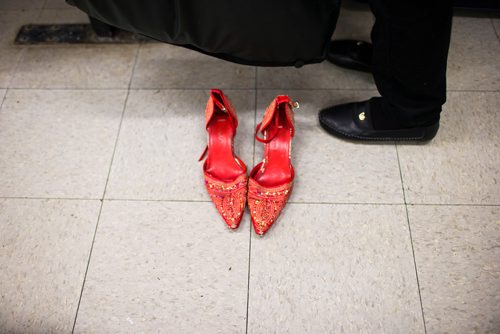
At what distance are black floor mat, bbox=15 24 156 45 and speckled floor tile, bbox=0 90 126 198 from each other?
24 cm

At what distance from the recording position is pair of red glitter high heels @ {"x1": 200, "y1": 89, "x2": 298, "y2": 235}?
1085 millimetres

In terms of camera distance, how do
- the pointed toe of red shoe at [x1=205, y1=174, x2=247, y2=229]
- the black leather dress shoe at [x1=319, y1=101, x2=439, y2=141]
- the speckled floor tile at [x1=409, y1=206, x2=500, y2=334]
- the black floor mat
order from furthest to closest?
the black floor mat < the black leather dress shoe at [x1=319, y1=101, x2=439, y2=141] < the pointed toe of red shoe at [x1=205, y1=174, x2=247, y2=229] < the speckled floor tile at [x1=409, y1=206, x2=500, y2=334]

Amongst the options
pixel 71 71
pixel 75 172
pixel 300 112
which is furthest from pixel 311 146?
pixel 71 71

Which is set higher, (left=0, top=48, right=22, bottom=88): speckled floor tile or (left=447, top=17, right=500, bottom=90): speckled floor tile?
(left=447, top=17, right=500, bottom=90): speckled floor tile

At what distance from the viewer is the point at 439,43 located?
0.91m

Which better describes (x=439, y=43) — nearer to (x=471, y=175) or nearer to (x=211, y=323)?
(x=471, y=175)

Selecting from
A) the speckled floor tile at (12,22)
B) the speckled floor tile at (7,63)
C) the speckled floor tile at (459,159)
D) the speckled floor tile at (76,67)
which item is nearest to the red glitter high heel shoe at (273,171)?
the speckled floor tile at (459,159)

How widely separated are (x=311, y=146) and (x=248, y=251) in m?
0.39

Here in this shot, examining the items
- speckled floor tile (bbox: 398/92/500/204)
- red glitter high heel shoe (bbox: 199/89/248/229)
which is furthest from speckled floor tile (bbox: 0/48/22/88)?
speckled floor tile (bbox: 398/92/500/204)

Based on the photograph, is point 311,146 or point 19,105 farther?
point 19,105

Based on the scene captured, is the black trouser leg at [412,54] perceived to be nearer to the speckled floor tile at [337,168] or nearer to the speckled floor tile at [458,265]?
the speckled floor tile at [337,168]

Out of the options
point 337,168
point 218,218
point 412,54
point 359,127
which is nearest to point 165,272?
point 218,218

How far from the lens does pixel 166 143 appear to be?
1272 millimetres

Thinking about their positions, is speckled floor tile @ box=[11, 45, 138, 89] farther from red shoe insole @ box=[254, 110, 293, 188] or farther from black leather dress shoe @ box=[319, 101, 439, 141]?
black leather dress shoe @ box=[319, 101, 439, 141]
